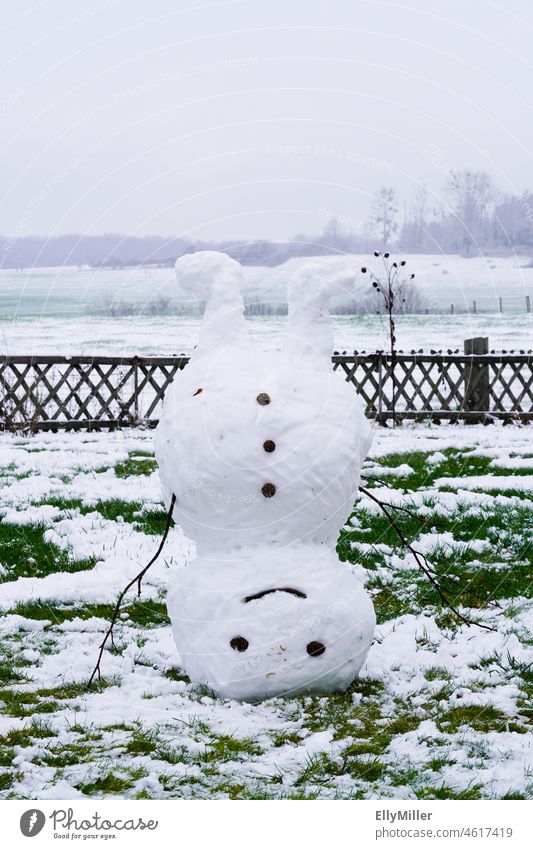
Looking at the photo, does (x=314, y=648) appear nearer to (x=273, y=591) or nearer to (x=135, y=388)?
(x=273, y=591)

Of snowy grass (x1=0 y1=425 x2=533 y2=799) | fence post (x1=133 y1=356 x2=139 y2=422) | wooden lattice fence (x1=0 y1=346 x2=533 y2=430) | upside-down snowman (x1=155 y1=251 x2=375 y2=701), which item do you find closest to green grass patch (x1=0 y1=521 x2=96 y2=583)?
snowy grass (x1=0 y1=425 x2=533 y2=799)

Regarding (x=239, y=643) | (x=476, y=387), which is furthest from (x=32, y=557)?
(x=476, y=387)

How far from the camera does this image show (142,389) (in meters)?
13.7

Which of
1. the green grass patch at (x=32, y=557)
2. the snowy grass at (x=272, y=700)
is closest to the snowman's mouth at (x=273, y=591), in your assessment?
the snowy grass at (x=272, y=700)

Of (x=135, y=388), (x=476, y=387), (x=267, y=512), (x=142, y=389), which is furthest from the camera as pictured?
(x=476, y=387)

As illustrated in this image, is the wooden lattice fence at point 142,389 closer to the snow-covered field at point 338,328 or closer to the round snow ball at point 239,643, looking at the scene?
the snow-covered field at point 338,328

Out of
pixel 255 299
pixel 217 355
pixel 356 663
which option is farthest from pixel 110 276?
pixel 356 663

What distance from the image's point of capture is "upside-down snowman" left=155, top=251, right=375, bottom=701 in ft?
10.7

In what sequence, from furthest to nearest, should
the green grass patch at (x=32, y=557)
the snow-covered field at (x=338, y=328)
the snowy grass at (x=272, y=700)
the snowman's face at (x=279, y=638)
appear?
the snow-covered field at (x=338, y=328) < the green grass patch at (x=32, y=557) < the snowman's face at (x=279, y=638) < the snowy grass at (x=272, y=700)

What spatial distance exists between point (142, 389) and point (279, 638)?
1076 centimetres

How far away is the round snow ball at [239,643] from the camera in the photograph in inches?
128

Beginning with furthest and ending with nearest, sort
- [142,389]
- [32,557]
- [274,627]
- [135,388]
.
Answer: [142,389]
[135,388]
[32,557]
[274,627]

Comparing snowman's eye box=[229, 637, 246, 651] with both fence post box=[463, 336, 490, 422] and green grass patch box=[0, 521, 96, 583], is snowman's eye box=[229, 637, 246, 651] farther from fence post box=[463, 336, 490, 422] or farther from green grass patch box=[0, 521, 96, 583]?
fence post box=[463, 336, 490, 422]

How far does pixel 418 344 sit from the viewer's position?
1848 centimetres
